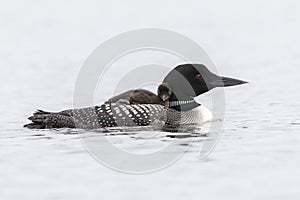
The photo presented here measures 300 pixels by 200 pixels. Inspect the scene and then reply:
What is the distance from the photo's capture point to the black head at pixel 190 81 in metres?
9.06

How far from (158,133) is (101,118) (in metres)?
0.72

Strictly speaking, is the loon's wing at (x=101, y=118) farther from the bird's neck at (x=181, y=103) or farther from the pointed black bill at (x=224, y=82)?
the pointed black bill at (x=224, y=82)

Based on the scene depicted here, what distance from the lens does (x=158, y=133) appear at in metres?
8.26

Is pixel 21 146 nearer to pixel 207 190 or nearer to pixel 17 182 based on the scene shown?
pixel 17 182

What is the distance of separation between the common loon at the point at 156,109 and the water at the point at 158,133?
0.85 feet

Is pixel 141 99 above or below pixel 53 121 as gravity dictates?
above

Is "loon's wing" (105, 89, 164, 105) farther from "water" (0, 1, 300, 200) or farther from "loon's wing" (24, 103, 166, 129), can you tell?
"water" (0, 1, 300, 200)

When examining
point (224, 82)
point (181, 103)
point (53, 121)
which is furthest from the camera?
point (224, 82)

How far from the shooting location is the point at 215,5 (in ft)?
94.9

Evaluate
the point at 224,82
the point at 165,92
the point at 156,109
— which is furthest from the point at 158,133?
the point at 224,82

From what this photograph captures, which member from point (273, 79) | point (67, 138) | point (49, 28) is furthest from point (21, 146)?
point (49, 28)

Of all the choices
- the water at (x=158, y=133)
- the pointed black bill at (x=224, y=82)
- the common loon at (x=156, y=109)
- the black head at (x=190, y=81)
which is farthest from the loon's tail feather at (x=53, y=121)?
the pointed black bill at (x=224, y=82)

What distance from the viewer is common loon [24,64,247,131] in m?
8.55

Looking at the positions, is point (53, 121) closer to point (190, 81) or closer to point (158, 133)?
point (158, 133)
